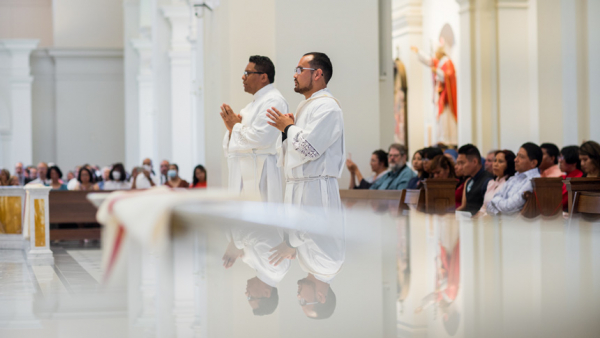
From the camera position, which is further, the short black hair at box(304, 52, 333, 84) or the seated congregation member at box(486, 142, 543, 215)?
the seated congregation member at box(486, 142, 543, 215)

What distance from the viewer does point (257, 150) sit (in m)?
5.57

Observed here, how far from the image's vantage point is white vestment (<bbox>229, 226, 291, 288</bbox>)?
1.89 m

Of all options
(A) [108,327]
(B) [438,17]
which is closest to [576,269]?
(A) [108,327]

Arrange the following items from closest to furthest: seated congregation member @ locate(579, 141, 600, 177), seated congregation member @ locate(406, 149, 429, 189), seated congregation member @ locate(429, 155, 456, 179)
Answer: seated congregation member @ locate(579, 141, 600, 177) → seated congregation member @ locate(429, 155, 456, 179) → seated congregation member @ locate(406, 149, 429, 189)

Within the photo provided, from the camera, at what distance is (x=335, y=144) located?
4.52 meters

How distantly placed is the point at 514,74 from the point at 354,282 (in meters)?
10.1

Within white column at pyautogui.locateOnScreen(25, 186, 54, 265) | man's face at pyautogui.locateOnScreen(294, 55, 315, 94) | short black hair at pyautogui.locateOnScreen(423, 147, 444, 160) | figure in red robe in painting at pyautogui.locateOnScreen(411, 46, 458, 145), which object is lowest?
white column at pyautogui.locateOnScreen(25, 186, 54, 265)

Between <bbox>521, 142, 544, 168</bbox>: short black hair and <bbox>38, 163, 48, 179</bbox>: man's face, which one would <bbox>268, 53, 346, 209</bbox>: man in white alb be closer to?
<bbox>521, 142, 544, 168</bbox>: short black hair

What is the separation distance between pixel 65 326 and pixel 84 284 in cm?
224

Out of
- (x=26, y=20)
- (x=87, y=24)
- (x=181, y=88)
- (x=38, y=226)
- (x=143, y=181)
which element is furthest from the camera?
Result: (x=26, y=20)

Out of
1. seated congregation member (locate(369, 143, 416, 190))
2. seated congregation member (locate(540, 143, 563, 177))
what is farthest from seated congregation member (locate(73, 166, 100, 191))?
seated congregation member (locate(540, 143, 563, 177))

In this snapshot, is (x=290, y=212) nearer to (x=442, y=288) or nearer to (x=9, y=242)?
(x=442, y=288)

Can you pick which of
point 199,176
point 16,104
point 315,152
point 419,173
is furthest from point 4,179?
point 315,152

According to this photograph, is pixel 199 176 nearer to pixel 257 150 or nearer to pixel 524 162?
pixel 257 150
